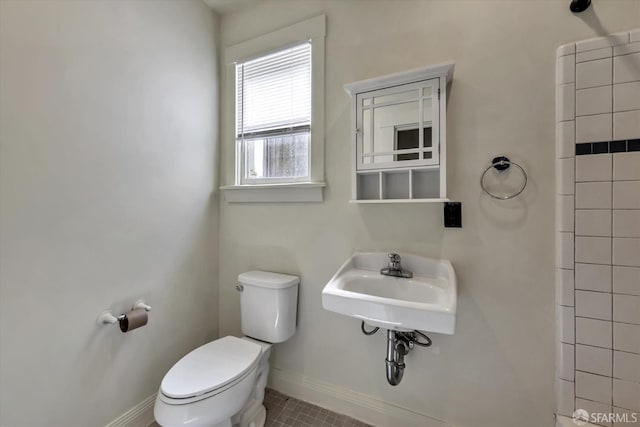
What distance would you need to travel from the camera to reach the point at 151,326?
5.04ft

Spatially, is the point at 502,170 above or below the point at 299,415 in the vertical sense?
above

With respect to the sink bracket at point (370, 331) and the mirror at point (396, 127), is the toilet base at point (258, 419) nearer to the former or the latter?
the sink bracket at point (370, 331)

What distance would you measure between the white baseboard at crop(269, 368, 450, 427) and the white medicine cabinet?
1140mm

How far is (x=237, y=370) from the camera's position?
1.23 metres

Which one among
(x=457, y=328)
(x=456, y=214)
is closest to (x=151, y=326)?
(x=457, y=328)

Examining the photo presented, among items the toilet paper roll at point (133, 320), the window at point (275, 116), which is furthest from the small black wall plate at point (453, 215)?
the toilet paper roll at point (133, 320)

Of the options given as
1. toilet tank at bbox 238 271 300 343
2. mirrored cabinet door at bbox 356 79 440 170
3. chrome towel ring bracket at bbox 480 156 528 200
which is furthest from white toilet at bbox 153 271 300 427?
chrome towel ring bracket at bbox 480 156 528 200

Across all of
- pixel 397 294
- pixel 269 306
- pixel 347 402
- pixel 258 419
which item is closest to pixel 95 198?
pixel 269 306

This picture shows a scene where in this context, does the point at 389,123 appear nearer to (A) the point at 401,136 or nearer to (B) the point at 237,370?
(A) the point at 401,136

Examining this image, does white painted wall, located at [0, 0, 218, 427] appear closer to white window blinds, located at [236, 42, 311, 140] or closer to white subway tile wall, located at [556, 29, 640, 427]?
white window blinds, located at [236, 42, 311, 140]

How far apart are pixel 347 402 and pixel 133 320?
1260mm

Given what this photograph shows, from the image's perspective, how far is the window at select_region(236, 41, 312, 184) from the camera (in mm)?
1716

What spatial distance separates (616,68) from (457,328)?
129cm

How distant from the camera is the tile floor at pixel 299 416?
4.87 ft
